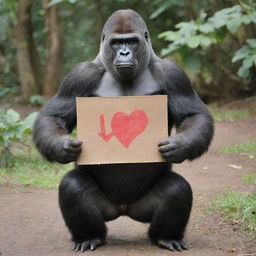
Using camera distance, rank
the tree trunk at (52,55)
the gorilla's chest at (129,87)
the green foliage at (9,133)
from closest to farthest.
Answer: the gorilla's chest at (129,87)
the green foliage at (9,133)
the tree trunk at (52,55)

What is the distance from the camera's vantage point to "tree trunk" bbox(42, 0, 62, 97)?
42.5ft

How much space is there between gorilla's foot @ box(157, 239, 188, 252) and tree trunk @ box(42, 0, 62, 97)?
923 cm

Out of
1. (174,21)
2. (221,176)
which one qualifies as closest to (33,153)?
(221,176)

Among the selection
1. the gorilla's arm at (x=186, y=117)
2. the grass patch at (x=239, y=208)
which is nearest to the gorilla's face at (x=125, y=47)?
the gorilla's arm at (x=186, y=117)

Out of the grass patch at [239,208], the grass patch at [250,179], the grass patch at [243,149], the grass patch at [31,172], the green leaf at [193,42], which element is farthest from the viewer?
the green leaf at [193,42]

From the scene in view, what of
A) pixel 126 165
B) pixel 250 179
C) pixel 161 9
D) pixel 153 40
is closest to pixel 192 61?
pixel 161 9

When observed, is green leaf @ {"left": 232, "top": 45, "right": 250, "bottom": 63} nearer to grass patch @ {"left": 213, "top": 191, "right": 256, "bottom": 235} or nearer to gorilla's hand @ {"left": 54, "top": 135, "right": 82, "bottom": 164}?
grass patch @ {"left": 213, "top": 191, "right": 256, "bottom": 235}

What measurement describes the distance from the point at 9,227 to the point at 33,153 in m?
2.77

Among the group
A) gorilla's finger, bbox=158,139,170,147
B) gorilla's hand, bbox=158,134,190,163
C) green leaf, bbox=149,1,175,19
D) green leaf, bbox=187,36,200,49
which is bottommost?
gorilla's hand, bbox=158,134,190,163

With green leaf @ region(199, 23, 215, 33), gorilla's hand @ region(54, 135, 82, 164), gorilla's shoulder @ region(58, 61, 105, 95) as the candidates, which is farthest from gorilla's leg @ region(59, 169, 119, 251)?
green leaf @ region(199, 23, 215, 33)

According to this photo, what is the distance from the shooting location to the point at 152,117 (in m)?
3.92

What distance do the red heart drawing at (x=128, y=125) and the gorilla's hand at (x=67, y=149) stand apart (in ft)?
0.91

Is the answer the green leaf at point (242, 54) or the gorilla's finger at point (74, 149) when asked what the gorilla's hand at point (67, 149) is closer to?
the gorilla's finger at point (74, 149)

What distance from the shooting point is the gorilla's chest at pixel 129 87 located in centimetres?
420
